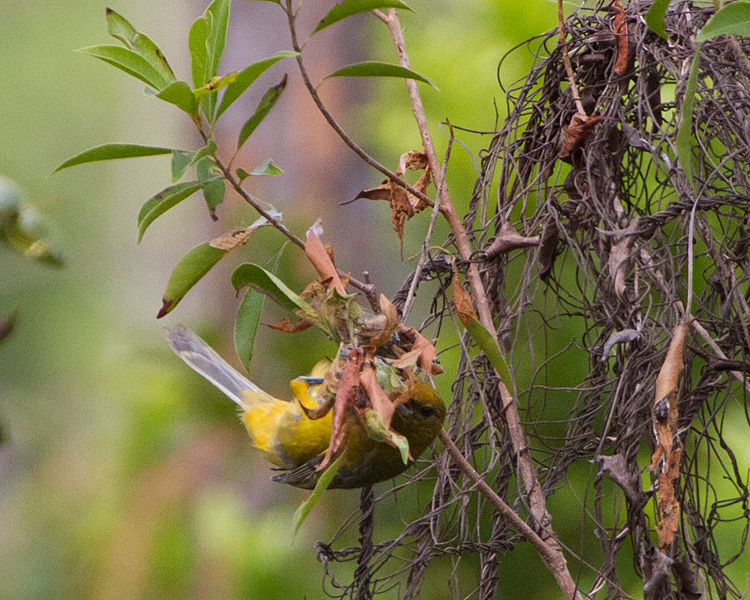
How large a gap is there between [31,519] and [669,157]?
2022mm

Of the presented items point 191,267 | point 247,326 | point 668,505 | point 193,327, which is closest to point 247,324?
point 247,326

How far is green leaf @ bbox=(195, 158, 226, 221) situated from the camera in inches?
26.0

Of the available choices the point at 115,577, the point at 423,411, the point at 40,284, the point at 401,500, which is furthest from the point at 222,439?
the point at 423,411

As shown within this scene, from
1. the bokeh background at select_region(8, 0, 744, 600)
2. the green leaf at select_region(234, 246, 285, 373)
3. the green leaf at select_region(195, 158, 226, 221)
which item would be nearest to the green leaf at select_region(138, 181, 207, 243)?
the green leaf at select_region(195, 158, 226, 221)

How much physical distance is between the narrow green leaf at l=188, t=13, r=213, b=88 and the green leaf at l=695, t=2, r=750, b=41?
1.27 ft

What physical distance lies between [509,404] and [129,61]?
483mm

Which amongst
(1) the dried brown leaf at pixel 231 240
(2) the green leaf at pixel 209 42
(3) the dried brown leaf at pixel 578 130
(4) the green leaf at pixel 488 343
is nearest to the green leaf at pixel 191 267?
(1) the dried brown leaf at pixel 231 240

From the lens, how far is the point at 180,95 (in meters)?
0.56

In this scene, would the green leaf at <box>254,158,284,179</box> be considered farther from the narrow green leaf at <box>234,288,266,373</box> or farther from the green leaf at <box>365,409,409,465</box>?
the green leaf at <box>365,409,409,465</box>

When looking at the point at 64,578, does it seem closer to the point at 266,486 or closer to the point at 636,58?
the point at 266,486

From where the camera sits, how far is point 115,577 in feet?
5.95

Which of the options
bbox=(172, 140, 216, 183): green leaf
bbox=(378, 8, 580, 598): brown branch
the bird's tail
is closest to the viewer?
bbox=(172, 140, 216, 183): green leaf

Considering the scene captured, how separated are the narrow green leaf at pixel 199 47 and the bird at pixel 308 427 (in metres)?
0.27

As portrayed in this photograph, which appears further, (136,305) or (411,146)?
(136,305)
